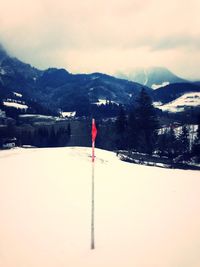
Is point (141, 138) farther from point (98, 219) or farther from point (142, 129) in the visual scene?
point (98, 219)

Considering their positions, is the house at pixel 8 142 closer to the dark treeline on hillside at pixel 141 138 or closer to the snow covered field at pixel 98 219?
the dark treeline on hillside at pixel 141 138

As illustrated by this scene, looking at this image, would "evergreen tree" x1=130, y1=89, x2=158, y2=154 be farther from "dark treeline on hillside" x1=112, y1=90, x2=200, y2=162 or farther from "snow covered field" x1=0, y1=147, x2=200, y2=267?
"snow covered field" x1=0, y1=147, x2=200, y2=267

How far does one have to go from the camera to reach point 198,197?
56.4ft

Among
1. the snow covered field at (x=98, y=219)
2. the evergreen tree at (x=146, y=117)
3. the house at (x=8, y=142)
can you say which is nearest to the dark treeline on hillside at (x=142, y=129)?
the evergreen tree at (x=146, y=117)

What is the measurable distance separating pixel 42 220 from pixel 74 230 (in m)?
1.78

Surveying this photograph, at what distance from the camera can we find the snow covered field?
34.4 feet

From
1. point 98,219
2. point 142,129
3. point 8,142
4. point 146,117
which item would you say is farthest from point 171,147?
point 98,219

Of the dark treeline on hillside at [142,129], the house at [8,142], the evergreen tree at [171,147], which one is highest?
the dark treeline on hillside at [142,129]

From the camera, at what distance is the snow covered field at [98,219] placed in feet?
34.4

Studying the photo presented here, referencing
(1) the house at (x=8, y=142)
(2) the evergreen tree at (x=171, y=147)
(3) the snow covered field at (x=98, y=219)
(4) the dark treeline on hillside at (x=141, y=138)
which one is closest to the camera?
(3) the snow covered field at (x=98, y=219)

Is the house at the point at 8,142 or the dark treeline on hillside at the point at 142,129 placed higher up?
the dark treeline on hillside at the point at 142,129

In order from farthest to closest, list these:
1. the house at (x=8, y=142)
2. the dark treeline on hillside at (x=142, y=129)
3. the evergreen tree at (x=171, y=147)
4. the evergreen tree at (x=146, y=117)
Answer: the house at (x=8, y=142) → the evergreen tree at (x=171, y=147) → the dark treeline on hillside at (x=142, y=129) → the evergreen tree at (x=146, y=117)

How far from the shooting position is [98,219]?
14.1 metres

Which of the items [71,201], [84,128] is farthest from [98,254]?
[84,128]
